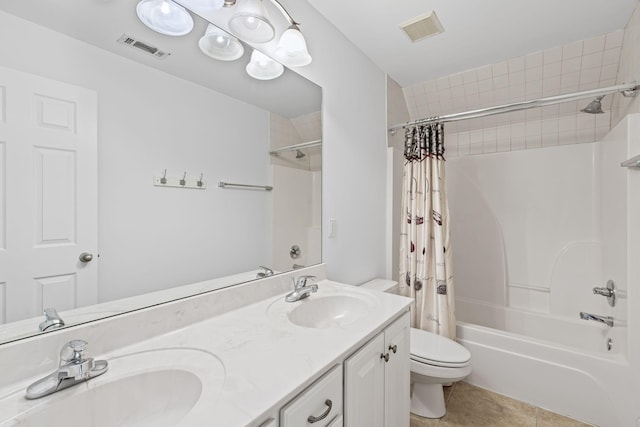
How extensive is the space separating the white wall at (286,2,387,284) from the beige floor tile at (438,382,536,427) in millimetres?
920

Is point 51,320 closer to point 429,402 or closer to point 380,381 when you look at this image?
point 380,381

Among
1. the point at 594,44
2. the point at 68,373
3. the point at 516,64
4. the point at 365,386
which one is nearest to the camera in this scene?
the point at 68,373

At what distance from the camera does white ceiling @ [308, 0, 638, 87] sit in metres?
1.58

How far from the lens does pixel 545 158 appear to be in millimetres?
2375

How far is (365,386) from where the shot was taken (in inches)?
37.7

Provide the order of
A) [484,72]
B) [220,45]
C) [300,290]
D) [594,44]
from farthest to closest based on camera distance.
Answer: [484,72] < [594,44] < [300,290] < [220,45]

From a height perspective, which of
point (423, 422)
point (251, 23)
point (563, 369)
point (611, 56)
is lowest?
point (423, 422)

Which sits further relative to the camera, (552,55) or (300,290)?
(552,55)

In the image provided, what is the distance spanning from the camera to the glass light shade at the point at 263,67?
1265 millimetres

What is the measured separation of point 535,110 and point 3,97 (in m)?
3.10

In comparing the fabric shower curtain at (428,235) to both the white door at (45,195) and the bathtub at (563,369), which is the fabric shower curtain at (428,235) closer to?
the bathtub at (563,369)

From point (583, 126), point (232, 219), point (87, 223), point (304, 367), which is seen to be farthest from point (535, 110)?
point (87, 223)

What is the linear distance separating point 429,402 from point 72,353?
177 cm

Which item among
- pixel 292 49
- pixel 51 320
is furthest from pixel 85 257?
pixel 292 49
